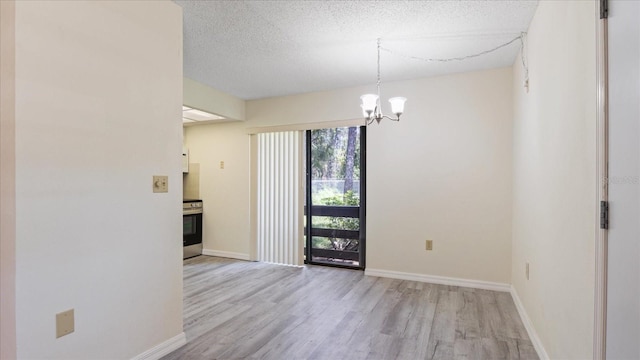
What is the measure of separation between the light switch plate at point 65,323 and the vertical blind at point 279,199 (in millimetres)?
3079

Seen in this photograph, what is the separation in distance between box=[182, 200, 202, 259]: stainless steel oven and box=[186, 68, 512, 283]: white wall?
235 cm

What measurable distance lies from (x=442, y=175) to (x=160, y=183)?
2.92 meters

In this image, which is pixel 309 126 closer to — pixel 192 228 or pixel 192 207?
pixel 192 207

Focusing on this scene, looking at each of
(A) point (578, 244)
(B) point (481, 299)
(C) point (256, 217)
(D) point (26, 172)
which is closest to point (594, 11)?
(A) point (578, 244)

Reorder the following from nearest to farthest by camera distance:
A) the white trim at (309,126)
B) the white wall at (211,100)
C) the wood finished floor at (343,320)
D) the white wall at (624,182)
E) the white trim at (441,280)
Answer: the white wall at (624,182) → the wood finished floor at (343,320) → the white trim at (441,280) → the white wall at (211,100) → the white trim at (309,126)

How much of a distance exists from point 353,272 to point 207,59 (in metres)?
2.98

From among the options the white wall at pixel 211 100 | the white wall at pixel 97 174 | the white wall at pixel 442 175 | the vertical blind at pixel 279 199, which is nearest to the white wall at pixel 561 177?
the white wall at pixel 442 175

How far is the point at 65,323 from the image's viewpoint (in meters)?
1.68

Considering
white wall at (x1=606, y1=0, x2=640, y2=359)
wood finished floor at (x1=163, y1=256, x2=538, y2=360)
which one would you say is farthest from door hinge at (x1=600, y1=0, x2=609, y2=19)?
wood finished floor at (x1=163, y1=256, x2=538, y2=360)

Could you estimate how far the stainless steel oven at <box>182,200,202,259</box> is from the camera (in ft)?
16.4

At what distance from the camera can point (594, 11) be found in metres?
1.28

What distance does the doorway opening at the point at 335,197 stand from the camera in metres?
4.40

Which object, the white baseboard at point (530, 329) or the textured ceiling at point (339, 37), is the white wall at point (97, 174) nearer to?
the textured ceiling at point (339, 37)

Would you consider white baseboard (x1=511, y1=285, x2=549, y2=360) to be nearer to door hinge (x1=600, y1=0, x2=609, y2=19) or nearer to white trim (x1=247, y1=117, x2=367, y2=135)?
door hinge (x1=600, y1=0, x2=609, y2=19)
